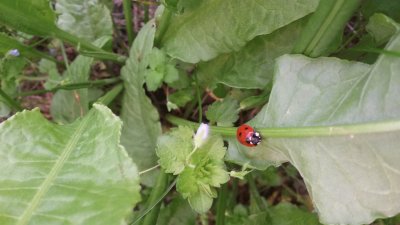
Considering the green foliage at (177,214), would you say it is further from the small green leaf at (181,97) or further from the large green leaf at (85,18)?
the large green leaf at (85,18)

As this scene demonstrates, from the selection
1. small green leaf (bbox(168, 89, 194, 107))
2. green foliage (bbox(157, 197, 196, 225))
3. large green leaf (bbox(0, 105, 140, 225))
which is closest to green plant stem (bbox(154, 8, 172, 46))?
small green leaf (bbox(168, 89, 194, 107))

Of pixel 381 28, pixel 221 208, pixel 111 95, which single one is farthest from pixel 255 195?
pixel 381 28

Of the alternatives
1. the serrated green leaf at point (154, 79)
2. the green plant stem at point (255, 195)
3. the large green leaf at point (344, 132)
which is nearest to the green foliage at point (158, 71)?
the serrated green leaf at point (154, 79)

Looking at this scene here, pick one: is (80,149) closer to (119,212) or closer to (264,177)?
(119,212)

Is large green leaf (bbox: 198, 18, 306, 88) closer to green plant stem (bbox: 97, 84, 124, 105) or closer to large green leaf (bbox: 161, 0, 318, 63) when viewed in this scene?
large green leaf (bbox: 161, 0, 318, 63)

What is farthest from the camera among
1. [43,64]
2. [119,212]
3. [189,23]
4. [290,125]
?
[43,64]

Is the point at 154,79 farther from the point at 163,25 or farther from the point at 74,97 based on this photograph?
the point at 74,97

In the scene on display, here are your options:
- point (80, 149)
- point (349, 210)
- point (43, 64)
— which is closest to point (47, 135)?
point (80, 149)
